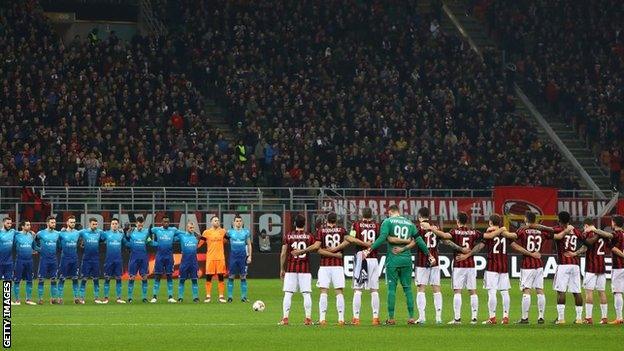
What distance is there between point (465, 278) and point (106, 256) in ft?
38.3

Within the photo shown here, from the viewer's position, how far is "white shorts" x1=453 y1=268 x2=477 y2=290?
92.2 ft

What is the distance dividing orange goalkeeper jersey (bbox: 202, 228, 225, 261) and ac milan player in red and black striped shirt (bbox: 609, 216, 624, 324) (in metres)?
11.9

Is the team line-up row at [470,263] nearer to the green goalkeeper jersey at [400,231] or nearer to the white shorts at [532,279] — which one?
the white shorts at [532,279]

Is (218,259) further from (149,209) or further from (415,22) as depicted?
(415,22)

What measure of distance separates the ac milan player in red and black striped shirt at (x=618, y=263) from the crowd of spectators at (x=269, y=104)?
73.0 feet

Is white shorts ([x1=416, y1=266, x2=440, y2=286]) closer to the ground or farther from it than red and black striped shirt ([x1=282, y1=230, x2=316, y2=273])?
closer to the ground

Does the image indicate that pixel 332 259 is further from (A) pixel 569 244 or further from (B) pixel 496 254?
(A) pixel 569 244

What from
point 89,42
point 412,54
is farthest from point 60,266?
point 412,54

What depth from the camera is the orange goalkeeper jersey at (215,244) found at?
37.2 metres

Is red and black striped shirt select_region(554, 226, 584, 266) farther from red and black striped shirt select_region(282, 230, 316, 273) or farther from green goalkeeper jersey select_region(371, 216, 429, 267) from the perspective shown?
red and black striped shirt select_region(282, 230, 316, 273)

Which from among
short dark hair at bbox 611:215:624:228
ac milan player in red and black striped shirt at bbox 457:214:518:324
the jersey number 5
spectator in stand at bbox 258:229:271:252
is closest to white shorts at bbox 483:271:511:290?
ac milan player in red and black striped shirt at bbox 457:214:518:324

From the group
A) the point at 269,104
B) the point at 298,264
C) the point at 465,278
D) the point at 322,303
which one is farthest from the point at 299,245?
the point at 269,104

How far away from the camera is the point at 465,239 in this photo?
28016mm

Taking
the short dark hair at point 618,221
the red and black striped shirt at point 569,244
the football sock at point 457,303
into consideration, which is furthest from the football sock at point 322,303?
the short dark hair at point 618,221
